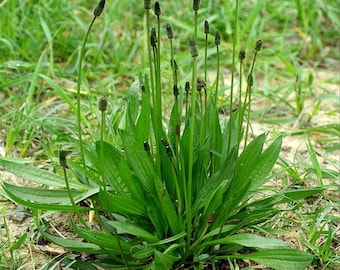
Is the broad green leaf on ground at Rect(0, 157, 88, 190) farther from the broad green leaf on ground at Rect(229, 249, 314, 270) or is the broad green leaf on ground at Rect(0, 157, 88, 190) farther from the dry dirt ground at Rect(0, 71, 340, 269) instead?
the broad green leaf on ground at Rect(229, 249, 314, 270)

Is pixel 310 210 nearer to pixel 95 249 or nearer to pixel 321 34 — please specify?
pixel 95 249

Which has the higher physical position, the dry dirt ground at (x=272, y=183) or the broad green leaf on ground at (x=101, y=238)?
the broad green leaf on ground at (x=101, y=238)

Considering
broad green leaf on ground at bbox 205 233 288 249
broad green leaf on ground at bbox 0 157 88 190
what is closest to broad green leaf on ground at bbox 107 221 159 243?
broad green leaf on ground at bbox 205 233 288 249

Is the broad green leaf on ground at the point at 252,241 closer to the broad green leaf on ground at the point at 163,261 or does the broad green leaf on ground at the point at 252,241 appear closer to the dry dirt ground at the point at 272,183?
the broad green leaf on ground at the point at 163,261

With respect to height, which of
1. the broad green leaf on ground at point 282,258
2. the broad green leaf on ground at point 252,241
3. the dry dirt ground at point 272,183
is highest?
the broad green leaf on ground at point 252,241

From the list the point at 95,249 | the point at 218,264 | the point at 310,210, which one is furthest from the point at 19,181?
the point at 310,210

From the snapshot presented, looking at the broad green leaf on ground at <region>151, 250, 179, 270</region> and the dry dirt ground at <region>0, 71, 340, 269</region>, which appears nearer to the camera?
the broad green leaf on ground at <region>151, 250, 179, 270</region>

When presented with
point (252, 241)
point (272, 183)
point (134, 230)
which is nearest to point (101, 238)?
point (134, 230)

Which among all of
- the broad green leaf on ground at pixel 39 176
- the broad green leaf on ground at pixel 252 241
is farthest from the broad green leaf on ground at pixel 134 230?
the broad green leaf on ground at pixel 39 176

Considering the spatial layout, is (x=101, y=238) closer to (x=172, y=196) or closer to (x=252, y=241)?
(x=172, y=196)
